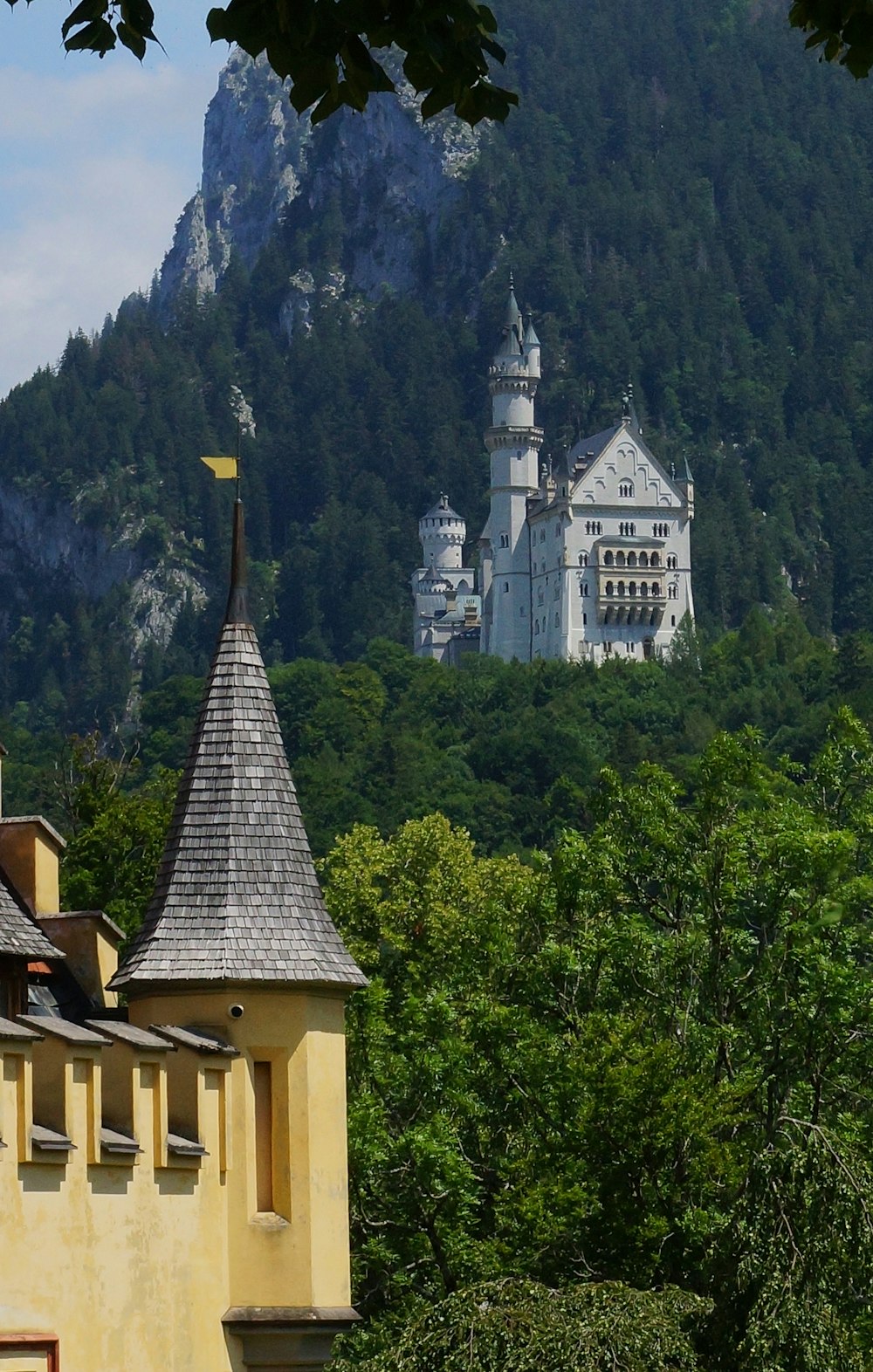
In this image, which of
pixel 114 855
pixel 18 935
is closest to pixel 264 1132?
pixel 18 935

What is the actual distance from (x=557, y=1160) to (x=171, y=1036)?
59.2 ft

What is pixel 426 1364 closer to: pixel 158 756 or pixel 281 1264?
pixel 281 1264

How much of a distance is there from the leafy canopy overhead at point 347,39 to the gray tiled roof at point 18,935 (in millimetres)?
7880

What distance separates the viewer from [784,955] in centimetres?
3906

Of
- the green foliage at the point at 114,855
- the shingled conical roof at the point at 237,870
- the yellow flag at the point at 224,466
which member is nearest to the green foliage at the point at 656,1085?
the green foliage at the point at 114,855

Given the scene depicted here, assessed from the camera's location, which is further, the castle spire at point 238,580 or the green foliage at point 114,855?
the green foliage at point 114,855

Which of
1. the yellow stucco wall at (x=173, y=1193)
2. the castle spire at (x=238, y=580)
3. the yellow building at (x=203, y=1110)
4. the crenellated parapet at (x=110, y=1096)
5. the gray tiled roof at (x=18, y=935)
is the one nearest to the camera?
the crenellated parapet at (x=110, y=1096)

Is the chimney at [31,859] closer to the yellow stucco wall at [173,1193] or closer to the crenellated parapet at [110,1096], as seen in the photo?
the yellow stucco wall at [173,1193]

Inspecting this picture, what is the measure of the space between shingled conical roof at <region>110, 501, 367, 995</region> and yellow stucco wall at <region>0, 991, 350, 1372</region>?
0.70 ft

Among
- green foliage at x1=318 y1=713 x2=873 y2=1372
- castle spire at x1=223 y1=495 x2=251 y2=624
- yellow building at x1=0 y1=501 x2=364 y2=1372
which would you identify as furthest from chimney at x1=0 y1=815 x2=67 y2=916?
green foliage at x1=318 y1=713 x2=873 y2=1372

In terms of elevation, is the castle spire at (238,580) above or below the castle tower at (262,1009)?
above

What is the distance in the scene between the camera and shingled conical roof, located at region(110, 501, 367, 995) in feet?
60.7

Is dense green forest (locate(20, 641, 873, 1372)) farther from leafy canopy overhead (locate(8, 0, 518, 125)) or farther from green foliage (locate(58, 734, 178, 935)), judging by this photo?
leafy canopy overhead (locate(8, 0, 518, 125))

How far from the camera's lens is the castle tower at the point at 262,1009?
18.2 meters
